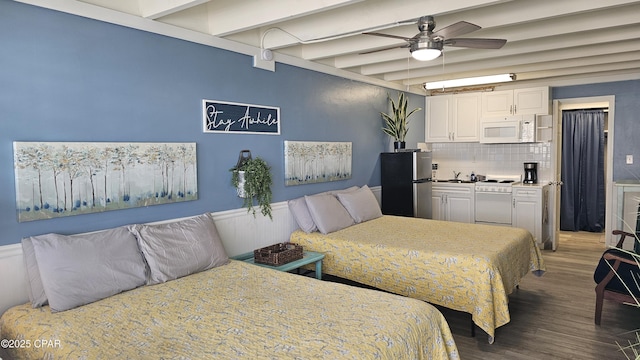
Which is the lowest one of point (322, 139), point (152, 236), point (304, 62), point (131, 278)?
point (131, 278)

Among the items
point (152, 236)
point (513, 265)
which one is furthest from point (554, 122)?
point (152, 236)

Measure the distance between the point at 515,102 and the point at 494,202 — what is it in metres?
1.51

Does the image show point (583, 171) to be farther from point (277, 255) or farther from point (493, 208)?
point (277, 255)

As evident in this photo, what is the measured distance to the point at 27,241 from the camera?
7.95 ft

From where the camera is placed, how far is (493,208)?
6.08m

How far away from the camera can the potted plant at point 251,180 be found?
12.3 feet

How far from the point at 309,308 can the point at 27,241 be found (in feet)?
5.56

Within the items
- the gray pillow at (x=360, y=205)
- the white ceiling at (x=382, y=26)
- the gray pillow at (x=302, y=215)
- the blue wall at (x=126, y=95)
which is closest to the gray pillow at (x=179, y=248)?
the blue wall at (x=126, y=95)

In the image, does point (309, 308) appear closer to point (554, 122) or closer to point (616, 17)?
point (616, 17)

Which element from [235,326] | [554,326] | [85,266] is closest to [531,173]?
[554,326]

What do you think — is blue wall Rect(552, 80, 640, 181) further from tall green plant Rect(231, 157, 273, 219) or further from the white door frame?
tall green plant Rect(231, 157, 273, 219)

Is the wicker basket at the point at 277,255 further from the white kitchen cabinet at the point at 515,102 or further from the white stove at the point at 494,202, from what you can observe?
the white kitchen cabinet at the point at 515,102

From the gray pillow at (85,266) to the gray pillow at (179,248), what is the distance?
0.33 feet

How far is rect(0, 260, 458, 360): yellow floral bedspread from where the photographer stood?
1.88 meters
